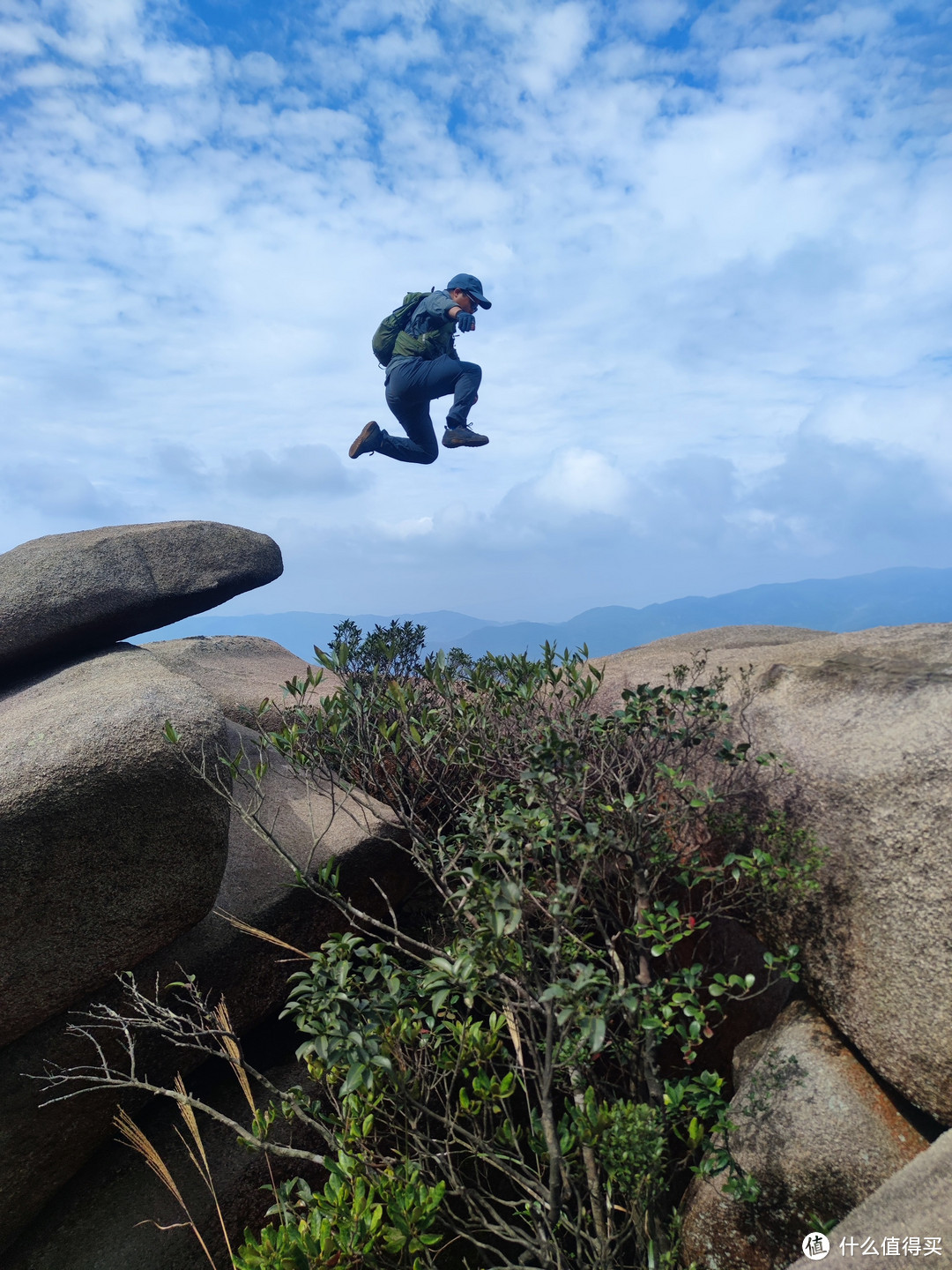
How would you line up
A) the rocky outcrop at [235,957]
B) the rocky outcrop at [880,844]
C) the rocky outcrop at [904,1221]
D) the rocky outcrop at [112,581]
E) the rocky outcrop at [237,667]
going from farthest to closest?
the rocky outcrop at [237,667] < the rocky outcrop at [112,581] < the rocky outcrop at [235,957] < the rocky outcrop at [880,844] < the rocky outcrop at [904,1221]

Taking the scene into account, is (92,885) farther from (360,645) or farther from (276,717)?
(360,645)

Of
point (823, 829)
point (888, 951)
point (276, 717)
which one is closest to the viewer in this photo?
point (888, 951)

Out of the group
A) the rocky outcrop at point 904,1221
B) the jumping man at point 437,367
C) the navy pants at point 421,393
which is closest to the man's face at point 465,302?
the jumping man at point 437,367

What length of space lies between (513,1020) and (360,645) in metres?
6.17

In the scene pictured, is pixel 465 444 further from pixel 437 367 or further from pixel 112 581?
pixel 112 581

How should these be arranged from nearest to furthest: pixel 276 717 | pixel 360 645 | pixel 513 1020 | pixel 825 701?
1. pixel 513 1020
2. pixel 825 701
3. pixel 276 717
4. pixel 360 645

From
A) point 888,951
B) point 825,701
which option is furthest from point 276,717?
point 888,951

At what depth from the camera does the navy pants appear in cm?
988

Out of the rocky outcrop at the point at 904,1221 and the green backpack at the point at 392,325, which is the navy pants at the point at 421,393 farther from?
the rocky outcrop at the point at 904,1221

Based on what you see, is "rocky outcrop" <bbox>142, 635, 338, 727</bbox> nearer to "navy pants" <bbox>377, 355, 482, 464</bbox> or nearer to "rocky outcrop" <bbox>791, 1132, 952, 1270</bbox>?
"navy pants" <bbox>377, 355, 482, 464</bbox>

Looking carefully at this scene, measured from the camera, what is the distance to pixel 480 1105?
146 inches

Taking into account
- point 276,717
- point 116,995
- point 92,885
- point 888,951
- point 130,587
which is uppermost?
point 130,587

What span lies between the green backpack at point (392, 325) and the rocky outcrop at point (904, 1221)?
9892 mm

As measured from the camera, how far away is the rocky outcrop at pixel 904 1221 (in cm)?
237
